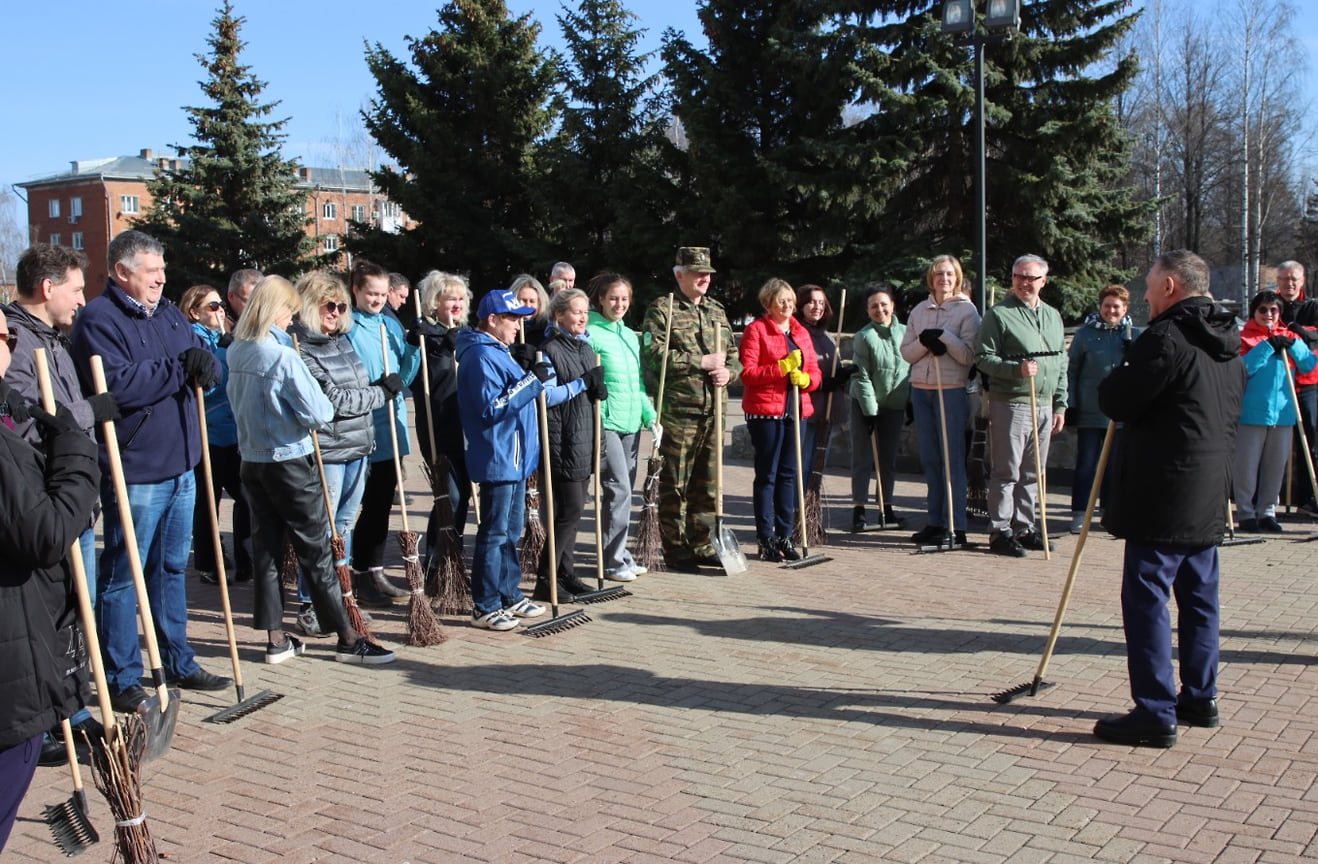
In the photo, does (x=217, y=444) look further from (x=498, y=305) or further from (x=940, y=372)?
(x=940, y=372)

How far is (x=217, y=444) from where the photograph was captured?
7914 mm

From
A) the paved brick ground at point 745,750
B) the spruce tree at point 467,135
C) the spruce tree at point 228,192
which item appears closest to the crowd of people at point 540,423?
the paved brick ground at point 745,750

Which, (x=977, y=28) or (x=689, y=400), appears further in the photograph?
(x=977, y=28)

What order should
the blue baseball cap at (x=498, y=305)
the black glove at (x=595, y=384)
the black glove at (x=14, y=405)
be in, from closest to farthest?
the black glove at (x=14, y=405) → the blue baseball cap at (x=498, y=305) → the black glove at (x=595, y=384)

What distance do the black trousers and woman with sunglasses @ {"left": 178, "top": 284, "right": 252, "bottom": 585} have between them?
1.69m

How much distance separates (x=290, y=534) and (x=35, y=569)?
317 cm

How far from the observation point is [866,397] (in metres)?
9.71

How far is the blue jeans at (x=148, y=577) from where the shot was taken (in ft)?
17.8

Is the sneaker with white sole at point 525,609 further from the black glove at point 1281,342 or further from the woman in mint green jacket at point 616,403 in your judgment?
the black glove at point 1281,342

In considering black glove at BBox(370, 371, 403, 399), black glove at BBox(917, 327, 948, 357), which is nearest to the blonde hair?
black glove at BBox(370, 371, 403, 399)

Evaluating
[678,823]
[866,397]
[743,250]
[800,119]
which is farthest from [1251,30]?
[678,823]

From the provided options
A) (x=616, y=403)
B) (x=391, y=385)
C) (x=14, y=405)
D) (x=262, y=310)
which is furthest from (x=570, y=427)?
(x=14, y=405)

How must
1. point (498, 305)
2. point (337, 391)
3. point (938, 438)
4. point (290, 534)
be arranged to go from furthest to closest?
point (938, 438), point (498, 305), point (337, 391), point (290, 534)

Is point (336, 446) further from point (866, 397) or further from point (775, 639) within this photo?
point (866, 397)
